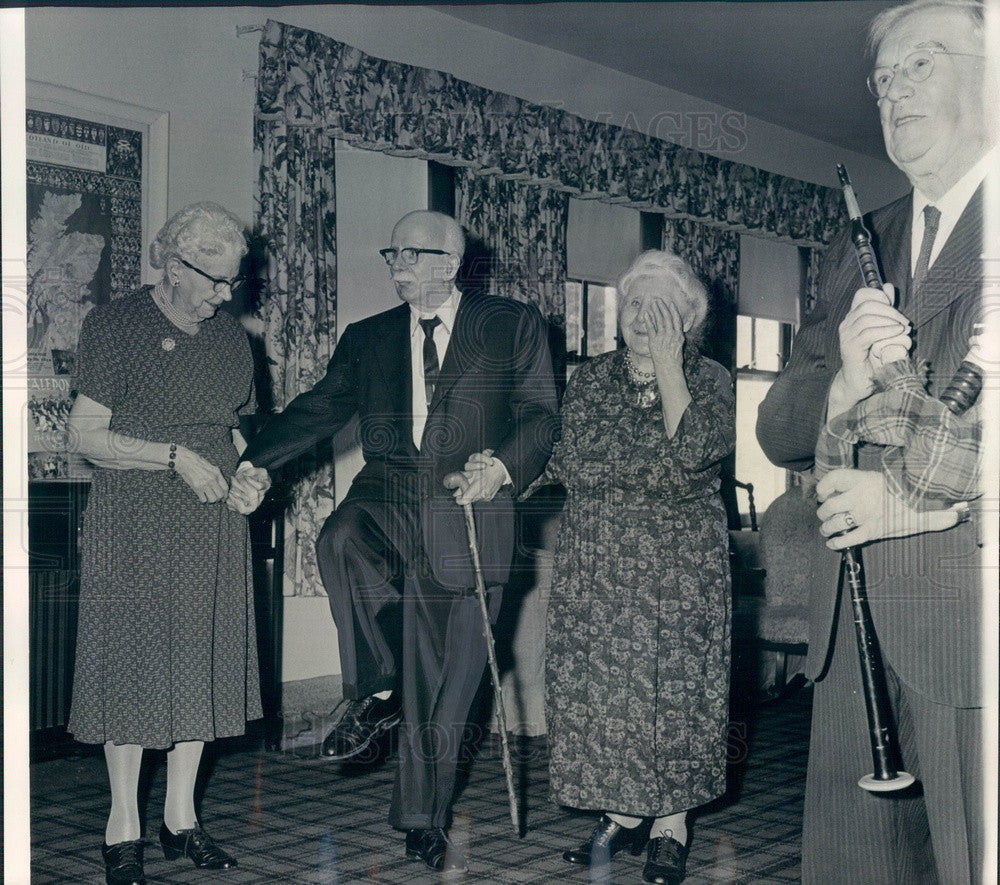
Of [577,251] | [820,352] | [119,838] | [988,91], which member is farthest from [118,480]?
[577,251]

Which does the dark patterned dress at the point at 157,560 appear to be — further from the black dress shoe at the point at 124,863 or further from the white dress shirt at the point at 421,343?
the white dress shirt at the point at 421,343

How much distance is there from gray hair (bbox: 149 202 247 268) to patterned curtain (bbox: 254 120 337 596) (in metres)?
1.28

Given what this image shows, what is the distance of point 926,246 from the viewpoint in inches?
64.2

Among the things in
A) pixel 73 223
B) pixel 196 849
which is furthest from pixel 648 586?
pixel 73 223

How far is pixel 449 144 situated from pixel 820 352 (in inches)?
122

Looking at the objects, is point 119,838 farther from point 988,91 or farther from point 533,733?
point 988,91

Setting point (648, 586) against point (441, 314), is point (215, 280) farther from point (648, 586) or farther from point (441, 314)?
point (648, 586)

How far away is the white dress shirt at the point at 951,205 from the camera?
5.32ft

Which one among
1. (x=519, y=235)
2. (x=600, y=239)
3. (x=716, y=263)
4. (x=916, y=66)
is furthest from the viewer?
(x=716, y=263)

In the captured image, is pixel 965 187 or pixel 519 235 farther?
pixel 519 235

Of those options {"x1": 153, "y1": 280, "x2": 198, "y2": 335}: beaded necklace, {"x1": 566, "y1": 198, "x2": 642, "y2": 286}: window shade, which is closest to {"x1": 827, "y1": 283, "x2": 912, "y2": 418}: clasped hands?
{"x1": 153, "y1": 280, "x2": 198, "y2": 335}: beaded necklace

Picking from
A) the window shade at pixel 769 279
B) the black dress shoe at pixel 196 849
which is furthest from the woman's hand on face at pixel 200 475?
the window shade at pixel 769 279

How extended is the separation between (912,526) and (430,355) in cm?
→ 168

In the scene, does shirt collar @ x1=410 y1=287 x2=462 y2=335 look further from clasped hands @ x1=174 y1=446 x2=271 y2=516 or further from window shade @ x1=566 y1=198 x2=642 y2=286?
window shade @ x1=566 y1=198 x2=642 y2=286
